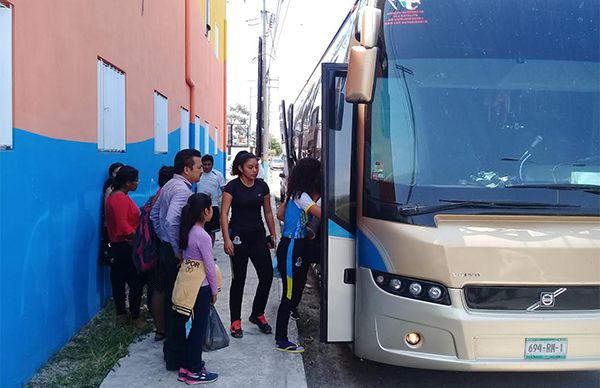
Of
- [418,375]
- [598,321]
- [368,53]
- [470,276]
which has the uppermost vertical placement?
[368,53]

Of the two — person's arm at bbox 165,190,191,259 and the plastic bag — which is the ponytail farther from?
the plastic bag

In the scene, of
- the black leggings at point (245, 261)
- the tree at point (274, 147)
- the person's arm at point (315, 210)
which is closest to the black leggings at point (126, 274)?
the black leggings at point (245, 261)

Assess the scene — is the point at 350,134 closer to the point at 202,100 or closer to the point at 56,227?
the point at 56,227

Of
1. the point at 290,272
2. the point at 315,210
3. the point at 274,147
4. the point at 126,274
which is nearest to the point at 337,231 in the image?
the point at 315,210

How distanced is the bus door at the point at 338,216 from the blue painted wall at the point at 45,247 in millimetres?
2150

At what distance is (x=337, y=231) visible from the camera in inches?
165

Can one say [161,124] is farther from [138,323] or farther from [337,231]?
[337,231]

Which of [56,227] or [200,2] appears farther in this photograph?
[200,2]

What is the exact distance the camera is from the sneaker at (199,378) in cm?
416

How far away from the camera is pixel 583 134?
3.80 metres

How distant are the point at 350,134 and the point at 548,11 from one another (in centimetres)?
167

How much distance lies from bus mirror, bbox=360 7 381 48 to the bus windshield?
5.4 inches

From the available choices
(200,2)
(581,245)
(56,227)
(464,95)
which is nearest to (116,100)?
(56,227)

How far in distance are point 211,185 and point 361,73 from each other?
505cm
